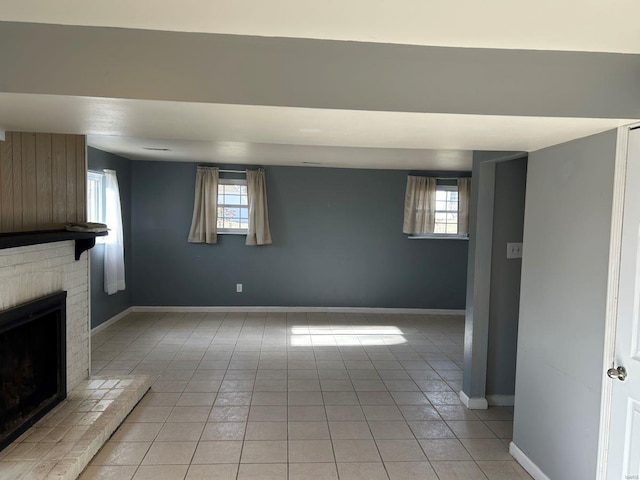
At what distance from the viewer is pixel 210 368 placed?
410 centimetres

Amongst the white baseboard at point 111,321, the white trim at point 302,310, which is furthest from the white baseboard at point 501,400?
the white baseboard at point 111,321

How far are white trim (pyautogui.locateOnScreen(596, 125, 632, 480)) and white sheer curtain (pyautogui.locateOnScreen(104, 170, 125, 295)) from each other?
4979 mm

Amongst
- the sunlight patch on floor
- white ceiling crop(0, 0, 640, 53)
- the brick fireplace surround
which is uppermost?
white ceiling crop(0, 0, 640, 53)

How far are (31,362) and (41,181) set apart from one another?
117 cm

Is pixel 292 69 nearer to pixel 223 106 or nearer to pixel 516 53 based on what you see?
pixel 223 106

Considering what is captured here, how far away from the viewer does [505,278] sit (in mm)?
3328

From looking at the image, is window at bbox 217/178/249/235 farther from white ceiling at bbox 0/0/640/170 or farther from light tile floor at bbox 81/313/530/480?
white ceiling at bbox 0/0/640/170

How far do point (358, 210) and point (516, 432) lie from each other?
4.15m

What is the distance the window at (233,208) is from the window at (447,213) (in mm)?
2847

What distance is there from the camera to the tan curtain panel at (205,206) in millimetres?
6090

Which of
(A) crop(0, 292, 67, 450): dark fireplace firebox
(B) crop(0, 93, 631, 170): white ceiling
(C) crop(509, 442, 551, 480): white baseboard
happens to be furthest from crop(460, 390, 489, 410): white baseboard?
(A) crop(0, 292, 67, 450): dark fireplace firebox

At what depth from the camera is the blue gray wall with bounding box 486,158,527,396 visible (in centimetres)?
325

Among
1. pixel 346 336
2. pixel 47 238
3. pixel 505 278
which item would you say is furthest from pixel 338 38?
pixel 346 336

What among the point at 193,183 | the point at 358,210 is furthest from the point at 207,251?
the point at 358,210
